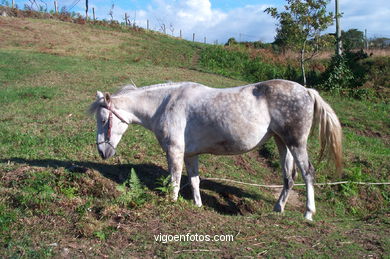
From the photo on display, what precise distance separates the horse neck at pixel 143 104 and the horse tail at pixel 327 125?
86.5 inches

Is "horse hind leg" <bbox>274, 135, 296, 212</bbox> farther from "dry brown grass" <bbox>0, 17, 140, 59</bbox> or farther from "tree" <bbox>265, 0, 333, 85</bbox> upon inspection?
"dry brown grass" <bbox>0, 17, 140, 59</bbox>

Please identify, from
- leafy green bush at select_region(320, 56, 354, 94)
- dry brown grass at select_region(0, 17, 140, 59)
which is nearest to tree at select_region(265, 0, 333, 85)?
leafy green bush at select_region(320, 56, 354, 94)

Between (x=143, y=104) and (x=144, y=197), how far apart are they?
1555 millimetres

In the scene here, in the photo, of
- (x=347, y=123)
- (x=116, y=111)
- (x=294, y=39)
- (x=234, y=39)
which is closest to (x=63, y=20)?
(x=234, y=39)

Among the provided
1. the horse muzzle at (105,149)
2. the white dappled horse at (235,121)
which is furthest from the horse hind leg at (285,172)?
the horse muzzle at (105,149)

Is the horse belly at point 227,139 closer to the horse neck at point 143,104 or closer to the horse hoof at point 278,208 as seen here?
the horse neck at point 143,104

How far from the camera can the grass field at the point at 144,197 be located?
4.00 m

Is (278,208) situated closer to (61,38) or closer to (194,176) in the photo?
(194,176)

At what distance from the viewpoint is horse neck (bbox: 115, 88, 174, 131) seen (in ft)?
19.4

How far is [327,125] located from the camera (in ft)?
18.5

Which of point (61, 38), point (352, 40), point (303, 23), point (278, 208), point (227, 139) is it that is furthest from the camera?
point (352, 40)

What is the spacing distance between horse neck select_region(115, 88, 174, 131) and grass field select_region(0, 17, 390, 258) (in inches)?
39.0

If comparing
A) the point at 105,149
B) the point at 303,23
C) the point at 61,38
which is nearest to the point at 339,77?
the point at 303,23

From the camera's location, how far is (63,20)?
3356cm
